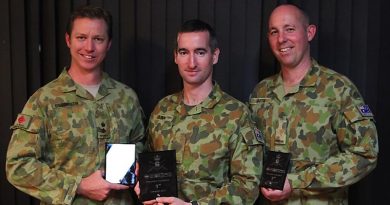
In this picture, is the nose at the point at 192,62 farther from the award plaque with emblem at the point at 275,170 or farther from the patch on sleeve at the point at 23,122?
the patch on sleeve at the point at 23,122

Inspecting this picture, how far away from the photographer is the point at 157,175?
1.65m

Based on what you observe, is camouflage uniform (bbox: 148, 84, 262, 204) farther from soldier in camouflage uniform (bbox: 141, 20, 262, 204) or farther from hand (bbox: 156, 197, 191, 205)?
hand (bbox: 156, 197, 191, 205)

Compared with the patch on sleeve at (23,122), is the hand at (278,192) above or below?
below

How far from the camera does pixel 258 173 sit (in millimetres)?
1719

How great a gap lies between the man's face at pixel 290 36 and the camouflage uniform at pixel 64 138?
706 millimetres

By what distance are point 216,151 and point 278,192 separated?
0.95ft

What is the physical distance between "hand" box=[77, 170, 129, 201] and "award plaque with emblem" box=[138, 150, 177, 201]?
0.35 feet

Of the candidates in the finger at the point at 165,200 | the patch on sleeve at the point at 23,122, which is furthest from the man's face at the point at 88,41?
the finger at the point at 165,200

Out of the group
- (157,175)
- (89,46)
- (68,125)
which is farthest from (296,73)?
(68,125)

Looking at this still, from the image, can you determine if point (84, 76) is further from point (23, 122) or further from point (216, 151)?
point (216, 151)

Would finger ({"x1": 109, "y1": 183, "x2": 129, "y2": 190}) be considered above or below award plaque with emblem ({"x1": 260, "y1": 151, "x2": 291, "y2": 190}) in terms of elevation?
below

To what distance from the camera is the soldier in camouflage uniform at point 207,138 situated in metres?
1.72

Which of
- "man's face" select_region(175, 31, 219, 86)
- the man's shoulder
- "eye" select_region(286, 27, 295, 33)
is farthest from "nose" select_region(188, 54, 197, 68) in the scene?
the man's shoulder

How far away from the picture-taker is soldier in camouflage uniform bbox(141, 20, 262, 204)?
172 centimetres
